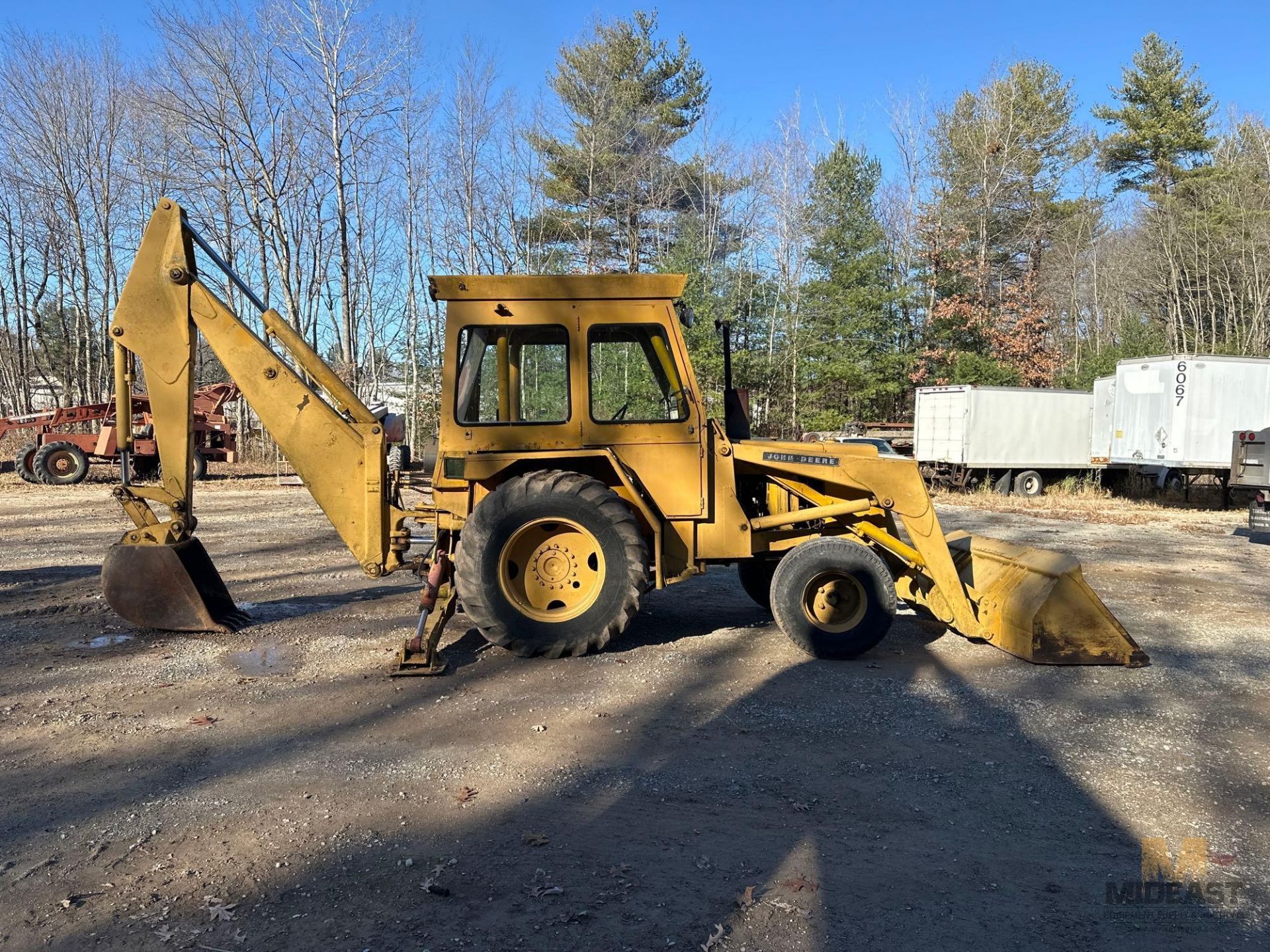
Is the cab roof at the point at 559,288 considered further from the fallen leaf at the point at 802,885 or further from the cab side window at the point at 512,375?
the fallen leaf at the point at 802,885

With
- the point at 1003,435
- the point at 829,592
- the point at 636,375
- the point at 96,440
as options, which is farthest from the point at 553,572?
the point at 1003,435

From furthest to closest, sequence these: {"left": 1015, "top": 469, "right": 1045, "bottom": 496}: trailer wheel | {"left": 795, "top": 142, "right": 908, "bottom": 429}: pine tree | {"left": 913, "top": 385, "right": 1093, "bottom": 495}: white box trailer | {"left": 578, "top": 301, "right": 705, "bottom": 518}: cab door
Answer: {"left": 795, "top": 142, "right": 908, "bottom": 429}: pine tree, {"left": 1015, "top": 469, "right": 1045, "bottom": 496}: trailer wheel, {"left": 913, "top": 385, "right": 1093, "bottom": 495}: white box trailer, {"left": 578, "top": 301, "right": 705, "bottom": 518}: cab door

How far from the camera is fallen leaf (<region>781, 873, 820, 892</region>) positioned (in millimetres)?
3115

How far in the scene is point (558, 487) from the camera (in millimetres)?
5684

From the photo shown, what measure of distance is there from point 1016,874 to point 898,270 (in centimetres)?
3114

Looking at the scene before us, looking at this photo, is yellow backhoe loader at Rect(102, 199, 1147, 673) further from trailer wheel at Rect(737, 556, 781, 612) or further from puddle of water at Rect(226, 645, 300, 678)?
trailer wheel at Rect(737, 556, 781, 612)

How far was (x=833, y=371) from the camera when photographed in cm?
2827

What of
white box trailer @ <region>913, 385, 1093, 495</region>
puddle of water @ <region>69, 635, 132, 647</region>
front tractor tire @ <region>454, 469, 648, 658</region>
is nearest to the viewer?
front tractor tire @ <region>454, 469, 648, 658</region>

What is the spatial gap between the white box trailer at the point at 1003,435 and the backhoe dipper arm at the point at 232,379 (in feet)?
59.1

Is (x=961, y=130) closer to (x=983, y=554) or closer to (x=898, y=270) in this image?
(x=898, y=270)

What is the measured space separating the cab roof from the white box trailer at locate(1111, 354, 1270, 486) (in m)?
15.8

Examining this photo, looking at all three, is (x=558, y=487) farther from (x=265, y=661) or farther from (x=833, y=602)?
(x=265, y=661)

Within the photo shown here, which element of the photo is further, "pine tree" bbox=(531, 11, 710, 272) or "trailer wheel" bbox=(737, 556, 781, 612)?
"pine tree" bbox=(531, 11, 710, 272)

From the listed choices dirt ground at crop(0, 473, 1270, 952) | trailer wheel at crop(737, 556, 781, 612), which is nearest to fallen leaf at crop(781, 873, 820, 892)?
dirt ground at crop(0, 473, 1270, 952)
